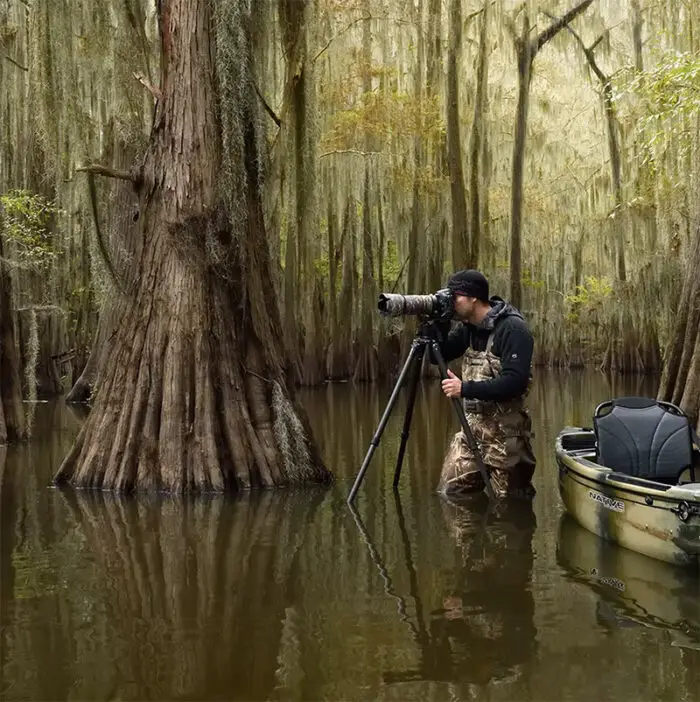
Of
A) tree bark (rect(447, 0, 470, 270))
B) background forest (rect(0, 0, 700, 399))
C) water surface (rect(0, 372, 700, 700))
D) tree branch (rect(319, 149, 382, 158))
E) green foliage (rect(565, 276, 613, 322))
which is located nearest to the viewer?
water surface (rect(0, 372, 700, 700))

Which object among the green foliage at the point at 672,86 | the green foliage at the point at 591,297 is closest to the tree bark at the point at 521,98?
the green foliage at the point at 672,86

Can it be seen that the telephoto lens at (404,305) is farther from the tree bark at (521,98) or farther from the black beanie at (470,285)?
the tree bark at (521,98)

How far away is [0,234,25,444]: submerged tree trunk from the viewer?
11117 mm

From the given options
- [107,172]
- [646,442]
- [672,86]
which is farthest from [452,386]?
[672,86]

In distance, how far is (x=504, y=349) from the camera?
661cm

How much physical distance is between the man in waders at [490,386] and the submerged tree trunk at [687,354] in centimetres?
267

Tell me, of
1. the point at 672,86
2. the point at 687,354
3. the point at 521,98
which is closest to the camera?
the point at 687,354

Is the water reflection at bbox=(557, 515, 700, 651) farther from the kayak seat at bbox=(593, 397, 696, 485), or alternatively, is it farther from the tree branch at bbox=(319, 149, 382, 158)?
the tree branch at bbox=(319, 149, 382, 158)

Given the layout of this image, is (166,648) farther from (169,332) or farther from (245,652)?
(169,332)

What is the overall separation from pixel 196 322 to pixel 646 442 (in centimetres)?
353

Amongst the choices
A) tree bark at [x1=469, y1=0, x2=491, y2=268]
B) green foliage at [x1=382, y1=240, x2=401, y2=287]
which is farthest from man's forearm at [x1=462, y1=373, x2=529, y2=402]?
green foliage at [x1=382, y1=240, x2=401, y2=287]

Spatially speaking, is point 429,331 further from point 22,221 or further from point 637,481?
point 22,221

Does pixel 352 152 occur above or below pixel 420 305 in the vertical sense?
above

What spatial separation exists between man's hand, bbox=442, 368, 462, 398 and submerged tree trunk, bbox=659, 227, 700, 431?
340cm
